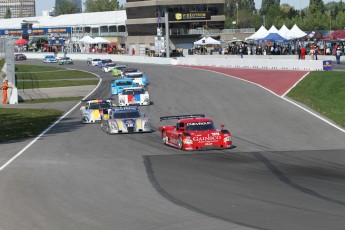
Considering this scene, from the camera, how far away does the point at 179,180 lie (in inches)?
879

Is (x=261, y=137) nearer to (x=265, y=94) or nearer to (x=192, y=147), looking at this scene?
(x=192, y=147)

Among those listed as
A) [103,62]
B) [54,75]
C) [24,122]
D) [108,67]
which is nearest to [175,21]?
[103,62]

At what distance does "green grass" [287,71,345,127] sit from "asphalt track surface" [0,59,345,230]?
2.65 metres

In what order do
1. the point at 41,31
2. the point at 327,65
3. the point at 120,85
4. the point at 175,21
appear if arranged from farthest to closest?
the point at 41,31, the point at 175,21, the point at 327,65, the point at 120,85

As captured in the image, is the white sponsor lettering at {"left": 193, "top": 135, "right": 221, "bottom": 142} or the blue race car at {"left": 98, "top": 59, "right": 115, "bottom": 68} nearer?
the white sponsor lettering at {"left": 193, "top": 135, "right": 221, "bottom": 142}

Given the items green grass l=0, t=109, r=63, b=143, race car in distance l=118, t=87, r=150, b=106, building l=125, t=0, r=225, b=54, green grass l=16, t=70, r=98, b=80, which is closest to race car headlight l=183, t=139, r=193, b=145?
green grass l=0, t=109, r=63, b=143

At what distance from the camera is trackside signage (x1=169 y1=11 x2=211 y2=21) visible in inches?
5458

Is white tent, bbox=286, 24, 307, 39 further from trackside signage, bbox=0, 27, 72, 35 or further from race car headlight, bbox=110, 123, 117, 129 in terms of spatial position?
trackside signage, bbox=0, 27, 72, 35

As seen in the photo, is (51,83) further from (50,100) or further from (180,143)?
(180,143)

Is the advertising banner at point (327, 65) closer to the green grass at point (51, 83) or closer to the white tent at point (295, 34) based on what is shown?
the green grass at point (51, 83)

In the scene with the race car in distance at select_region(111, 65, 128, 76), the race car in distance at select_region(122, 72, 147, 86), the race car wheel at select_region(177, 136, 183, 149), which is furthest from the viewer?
the race car in distance at select_region(111, 65, 128, 76)

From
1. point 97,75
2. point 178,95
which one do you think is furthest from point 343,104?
point 97,75

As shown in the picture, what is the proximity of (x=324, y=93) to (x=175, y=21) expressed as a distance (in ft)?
289

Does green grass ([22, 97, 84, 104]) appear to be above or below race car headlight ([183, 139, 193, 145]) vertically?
below
